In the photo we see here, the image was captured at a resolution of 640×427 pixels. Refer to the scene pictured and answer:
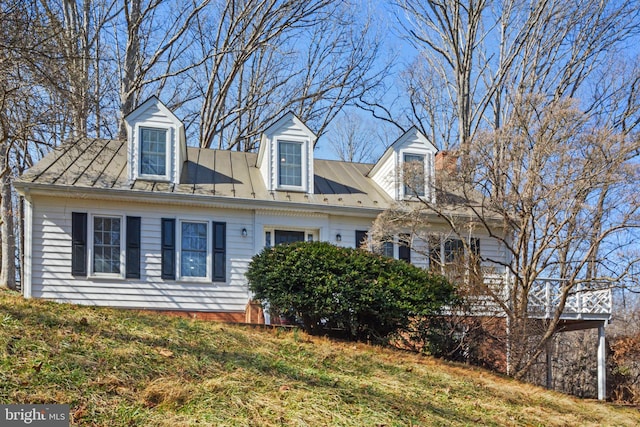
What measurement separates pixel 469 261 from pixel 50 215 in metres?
8.69

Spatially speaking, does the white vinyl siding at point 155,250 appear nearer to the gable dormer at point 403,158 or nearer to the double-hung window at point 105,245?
the double-hung window at point 105,245

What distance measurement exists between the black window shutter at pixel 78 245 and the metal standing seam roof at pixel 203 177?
0.80 m

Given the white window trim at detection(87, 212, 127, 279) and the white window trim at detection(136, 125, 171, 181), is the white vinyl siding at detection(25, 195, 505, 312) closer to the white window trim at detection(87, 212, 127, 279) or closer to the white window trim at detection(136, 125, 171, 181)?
the white window trim at detection(87, 212, 127, 279)

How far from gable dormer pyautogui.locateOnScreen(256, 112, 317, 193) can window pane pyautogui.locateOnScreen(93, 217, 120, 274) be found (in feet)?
11.9

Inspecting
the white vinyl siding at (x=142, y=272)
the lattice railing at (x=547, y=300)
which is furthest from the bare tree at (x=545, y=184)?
the white vinyl siding at (x=142, y=272)

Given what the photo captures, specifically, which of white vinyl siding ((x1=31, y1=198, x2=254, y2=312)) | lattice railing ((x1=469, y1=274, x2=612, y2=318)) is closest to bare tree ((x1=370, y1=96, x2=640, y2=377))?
lattice railing ((x1=469, y1=274, x2=612, y2=318))

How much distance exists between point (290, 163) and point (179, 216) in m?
2.96

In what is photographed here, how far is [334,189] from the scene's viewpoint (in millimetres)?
16906

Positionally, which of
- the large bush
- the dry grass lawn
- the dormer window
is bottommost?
the dry grass lawn

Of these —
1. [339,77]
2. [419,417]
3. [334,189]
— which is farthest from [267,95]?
[419,417]

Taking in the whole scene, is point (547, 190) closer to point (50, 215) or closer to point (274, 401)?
point (274, 401)

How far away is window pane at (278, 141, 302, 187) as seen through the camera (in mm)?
16312

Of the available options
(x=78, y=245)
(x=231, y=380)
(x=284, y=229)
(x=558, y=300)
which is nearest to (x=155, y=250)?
(x=78, y=245)

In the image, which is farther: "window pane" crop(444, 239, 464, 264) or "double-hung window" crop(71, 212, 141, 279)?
"window pane" crop(444, 239, 464, 264)
